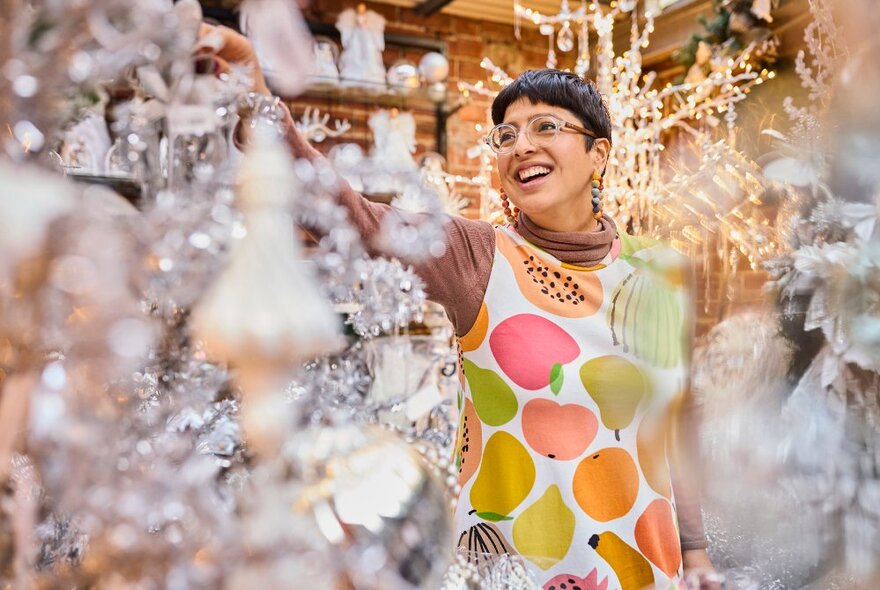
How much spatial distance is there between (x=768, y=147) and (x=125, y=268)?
18.2 inches

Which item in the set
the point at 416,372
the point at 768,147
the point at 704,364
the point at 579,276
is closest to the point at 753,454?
the point at 704,364

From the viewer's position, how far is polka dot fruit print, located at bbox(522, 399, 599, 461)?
2.89 ft

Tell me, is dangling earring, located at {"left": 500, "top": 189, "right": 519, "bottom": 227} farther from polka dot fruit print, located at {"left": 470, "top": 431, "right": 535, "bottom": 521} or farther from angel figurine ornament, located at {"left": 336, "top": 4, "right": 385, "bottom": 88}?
angel figurine ornament, located at {"left": 336, "top": 4, "right": 385, "bottom": 88}

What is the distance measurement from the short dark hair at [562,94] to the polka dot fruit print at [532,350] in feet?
0.93

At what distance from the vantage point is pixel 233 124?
1.45ft

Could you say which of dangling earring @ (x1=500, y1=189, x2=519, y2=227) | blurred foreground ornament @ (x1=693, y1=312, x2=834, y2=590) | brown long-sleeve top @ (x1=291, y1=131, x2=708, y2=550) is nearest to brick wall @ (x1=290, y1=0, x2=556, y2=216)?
dangling earring @ (x1=500, y1=189, x2=519, y2=227)

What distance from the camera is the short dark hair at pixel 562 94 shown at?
97cm

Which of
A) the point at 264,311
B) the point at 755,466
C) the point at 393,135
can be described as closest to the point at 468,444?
the point at 755,466

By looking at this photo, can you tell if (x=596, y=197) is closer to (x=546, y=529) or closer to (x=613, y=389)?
(x=613, y=389)

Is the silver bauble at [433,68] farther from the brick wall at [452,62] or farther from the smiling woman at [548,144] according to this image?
the smiling woman at [548,144]

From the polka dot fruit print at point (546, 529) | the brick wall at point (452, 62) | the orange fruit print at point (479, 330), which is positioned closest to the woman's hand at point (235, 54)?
the orange fruit print at point (479, 330)

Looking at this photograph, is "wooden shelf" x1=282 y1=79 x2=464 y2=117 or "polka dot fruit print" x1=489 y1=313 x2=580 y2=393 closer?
"polka dot fruit print" x1=489 y1=313 x2=580 y2=393

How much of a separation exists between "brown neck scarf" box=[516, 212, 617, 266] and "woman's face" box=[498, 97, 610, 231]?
2 centimetres

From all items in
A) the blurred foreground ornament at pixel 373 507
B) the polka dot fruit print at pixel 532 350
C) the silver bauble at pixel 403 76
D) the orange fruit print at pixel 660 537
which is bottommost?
the orange fruit print at pixel 660 537
